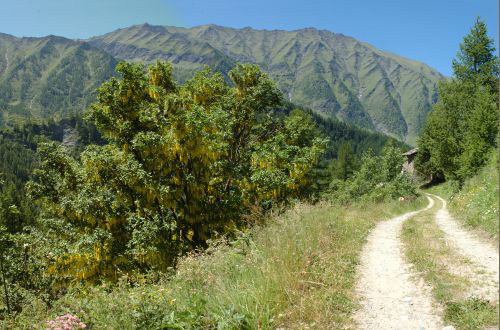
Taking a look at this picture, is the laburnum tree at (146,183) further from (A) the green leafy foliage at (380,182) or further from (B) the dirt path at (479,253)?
(A) the green leafy foliage at (380,182)

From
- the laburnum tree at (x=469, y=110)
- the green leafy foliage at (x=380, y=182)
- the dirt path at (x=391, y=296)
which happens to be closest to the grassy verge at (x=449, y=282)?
the dirt path at (x=391, y=296)

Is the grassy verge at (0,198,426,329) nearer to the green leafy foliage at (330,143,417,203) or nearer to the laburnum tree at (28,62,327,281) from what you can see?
the laburnum tree at (28,62,327,281)

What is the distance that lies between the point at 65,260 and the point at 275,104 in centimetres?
1277

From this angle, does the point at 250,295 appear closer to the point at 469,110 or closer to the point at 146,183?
the point at 146,183

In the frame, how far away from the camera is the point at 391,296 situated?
641 centimetres

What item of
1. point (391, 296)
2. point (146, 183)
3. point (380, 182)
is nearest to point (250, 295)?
point (391, 296)

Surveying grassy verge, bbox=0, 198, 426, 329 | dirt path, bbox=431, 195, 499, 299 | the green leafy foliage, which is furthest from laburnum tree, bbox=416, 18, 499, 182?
grassy verge, bbox=0, 198, 426, 329

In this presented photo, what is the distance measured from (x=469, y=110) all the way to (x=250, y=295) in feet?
118

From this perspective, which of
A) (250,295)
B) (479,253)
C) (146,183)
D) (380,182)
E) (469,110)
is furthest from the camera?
(380,182)

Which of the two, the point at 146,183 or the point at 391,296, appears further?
the point at 146,183

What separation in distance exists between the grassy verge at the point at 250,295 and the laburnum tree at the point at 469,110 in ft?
81.3

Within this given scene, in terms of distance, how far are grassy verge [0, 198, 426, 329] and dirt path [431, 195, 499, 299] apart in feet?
7.84

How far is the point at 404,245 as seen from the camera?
1078 cm

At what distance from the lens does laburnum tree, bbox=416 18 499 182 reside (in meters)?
27.0
